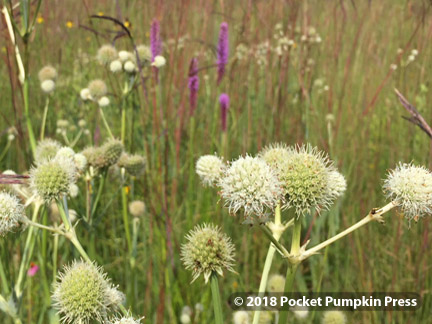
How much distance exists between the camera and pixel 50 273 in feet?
6.00

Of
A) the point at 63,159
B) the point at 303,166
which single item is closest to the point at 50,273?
the point at 63,159

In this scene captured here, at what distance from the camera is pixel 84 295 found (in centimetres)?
83

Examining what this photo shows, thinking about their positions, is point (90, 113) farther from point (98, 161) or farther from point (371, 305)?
point (371, 305)

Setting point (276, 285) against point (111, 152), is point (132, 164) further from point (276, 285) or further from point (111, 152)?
point (276, 285)

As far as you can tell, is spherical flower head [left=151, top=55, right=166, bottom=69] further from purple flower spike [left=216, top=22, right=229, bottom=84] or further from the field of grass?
purple flower spike [left=216, top=22, right=229, bottom=84]

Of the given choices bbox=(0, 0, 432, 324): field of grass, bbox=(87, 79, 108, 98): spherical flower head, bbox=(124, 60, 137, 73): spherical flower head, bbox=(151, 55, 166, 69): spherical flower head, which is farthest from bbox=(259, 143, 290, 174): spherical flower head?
bbox=(87, 79, 108, 98): spherical flower head

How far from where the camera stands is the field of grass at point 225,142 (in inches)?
64.6

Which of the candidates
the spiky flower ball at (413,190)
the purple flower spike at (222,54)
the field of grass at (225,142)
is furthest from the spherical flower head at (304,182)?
the purple flower spike at (222,54)

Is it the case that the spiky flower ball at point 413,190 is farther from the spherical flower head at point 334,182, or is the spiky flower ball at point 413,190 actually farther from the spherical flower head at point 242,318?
the spherical flower head at point 242,318

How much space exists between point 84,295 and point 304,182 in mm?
435

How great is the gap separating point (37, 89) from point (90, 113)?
24.0 inches

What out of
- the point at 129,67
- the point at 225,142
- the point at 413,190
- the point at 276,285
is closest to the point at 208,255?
the point at 413,190

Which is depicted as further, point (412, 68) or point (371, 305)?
point (412, 68)

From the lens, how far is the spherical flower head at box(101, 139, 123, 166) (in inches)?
61.6
